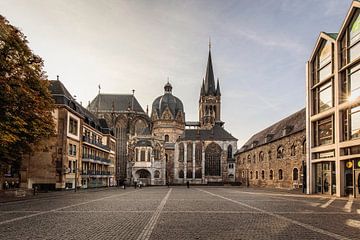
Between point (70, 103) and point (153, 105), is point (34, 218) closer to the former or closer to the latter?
point (70, 103)

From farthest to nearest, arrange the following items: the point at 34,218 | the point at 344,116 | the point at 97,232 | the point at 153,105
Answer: the point at 153,105, the point at 344,116, the point at 34,218, the point at 97,232

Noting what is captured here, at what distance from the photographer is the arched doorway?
81375 millimetres

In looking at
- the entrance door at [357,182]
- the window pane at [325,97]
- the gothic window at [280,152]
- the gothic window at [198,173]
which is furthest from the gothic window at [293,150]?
the gothic window at [198,173]

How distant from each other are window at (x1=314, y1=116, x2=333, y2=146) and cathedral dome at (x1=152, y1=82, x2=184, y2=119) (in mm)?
73853

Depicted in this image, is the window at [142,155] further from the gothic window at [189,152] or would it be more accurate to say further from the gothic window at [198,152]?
the gothic window at [198,152]

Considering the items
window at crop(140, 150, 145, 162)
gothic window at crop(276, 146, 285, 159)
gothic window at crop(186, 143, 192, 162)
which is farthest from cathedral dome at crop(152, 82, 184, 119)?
gothic window at crop(276, 146, 285, 159)

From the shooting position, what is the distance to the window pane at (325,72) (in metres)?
32.2

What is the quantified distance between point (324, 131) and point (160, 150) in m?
54.9

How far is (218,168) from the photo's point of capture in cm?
8669

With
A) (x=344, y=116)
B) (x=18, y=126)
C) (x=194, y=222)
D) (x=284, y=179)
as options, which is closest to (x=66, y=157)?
(x=18, y=126)

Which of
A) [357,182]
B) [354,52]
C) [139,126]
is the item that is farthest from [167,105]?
[357,182]

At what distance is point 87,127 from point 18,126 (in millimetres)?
29823

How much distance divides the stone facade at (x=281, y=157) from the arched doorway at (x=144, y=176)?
23947 mm

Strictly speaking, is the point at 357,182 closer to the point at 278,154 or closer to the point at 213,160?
the point at 278,154
